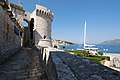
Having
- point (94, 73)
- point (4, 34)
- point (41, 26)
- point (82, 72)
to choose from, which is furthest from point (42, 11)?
point (94, 73)

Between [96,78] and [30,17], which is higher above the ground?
[30,17]

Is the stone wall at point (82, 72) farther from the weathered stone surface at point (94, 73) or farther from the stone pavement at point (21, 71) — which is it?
the stone pavement at point (21, 71)

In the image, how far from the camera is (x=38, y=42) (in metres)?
30.8

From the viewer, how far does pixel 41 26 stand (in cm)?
3125

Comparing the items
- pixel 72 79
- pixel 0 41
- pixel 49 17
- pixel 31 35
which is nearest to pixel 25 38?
pixel 31 35

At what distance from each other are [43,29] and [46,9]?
5577 millimetres

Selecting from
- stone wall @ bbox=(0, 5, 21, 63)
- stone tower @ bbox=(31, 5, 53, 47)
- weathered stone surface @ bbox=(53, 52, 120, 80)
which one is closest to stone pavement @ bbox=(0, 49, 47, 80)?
stone wall @ bbox=(0, 5, 21, 63)

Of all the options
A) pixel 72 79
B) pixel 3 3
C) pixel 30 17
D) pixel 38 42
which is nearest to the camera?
pixel 72 79

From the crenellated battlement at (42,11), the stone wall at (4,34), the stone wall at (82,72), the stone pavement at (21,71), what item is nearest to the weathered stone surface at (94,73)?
the stone wall at (82,72)

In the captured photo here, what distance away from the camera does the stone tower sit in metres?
30.7

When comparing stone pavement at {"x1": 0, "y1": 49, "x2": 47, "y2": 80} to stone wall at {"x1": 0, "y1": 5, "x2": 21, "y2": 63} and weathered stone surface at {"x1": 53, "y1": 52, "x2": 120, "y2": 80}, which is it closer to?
stone wall at {"x1": 0, "y1": 5, "x2": 21, "y2": 63}

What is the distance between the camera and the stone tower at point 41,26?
30.7 m

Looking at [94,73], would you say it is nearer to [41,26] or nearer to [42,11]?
[41,26]

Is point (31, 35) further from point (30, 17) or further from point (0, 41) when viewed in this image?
point (0, 41)
